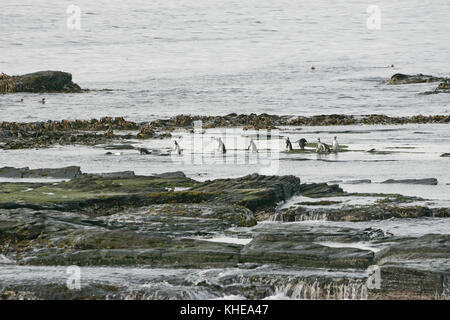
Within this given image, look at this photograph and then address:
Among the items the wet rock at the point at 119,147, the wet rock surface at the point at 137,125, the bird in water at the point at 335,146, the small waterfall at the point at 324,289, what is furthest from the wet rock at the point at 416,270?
the wet rock surface at the point at 137,125

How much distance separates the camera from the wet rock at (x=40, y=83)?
6169 centimetres

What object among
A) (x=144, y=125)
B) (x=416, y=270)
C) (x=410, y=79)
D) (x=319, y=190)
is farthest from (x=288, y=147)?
(x=410, y=79)

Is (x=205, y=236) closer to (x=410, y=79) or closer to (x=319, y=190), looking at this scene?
(x=319, y=190)

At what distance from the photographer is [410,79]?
6675cm

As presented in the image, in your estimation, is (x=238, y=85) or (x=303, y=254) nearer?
(x=303, y=254)

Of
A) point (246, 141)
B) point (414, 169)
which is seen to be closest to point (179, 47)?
point (246, 141)

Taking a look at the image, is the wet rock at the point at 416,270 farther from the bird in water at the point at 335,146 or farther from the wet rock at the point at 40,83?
the wet rock at the point at 40,83

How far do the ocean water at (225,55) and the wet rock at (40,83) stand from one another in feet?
6.88

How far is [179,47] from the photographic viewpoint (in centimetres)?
10150

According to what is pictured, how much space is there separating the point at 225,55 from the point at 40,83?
3500cm

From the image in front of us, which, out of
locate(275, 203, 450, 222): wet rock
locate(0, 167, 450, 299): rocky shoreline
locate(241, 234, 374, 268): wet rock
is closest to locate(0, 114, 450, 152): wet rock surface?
locate(0, 167, 450, 299): rocky shoreline

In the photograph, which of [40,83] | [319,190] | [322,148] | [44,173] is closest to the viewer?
[319,190]

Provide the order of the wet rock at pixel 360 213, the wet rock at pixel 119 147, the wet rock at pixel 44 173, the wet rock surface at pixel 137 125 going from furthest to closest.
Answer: the wet rock surface at pixel 137 125 → the wet rock at pixel 119 147 → the wet rock at pixel 44 173 → the wet rock at pixel 360 213
